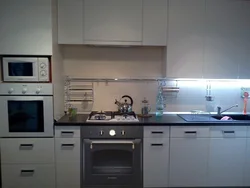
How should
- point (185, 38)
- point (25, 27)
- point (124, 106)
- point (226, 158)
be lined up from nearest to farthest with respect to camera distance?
point (25, 27), point (226, 158), point (185, 38), point (124, 106)

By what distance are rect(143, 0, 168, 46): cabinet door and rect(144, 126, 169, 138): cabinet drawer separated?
3.34 ft

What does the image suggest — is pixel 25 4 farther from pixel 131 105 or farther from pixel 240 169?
pixel 240 169

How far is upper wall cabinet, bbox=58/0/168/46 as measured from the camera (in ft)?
8.07

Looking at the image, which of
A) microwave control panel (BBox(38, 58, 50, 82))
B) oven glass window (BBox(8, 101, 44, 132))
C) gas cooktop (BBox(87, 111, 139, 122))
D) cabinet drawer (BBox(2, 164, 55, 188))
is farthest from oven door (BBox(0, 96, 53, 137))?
gas cooktop (BBox(87, 111, 139, 122))

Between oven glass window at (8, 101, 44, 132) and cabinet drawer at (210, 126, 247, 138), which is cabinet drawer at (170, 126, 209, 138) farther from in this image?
oven glass window at (8, 101, 44, 132)

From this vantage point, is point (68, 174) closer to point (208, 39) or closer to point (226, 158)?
point (226, 158)

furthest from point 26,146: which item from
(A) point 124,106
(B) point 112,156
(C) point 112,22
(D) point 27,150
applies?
(C) point 112,22

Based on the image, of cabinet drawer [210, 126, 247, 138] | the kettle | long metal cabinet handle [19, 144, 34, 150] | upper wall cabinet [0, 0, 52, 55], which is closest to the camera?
upper wall cabinet [0, 0, 52, 55]

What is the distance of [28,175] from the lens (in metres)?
2.32

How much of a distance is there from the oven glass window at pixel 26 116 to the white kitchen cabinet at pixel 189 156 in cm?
149

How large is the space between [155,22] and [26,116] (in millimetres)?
1840

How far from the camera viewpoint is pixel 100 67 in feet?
9.43

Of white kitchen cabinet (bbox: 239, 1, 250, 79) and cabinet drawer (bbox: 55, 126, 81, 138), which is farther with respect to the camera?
white kitchen cabinet (bbox: 239, 1, 250, 79)

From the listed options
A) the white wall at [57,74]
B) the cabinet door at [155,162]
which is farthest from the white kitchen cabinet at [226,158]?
the white wall at [57,74]
